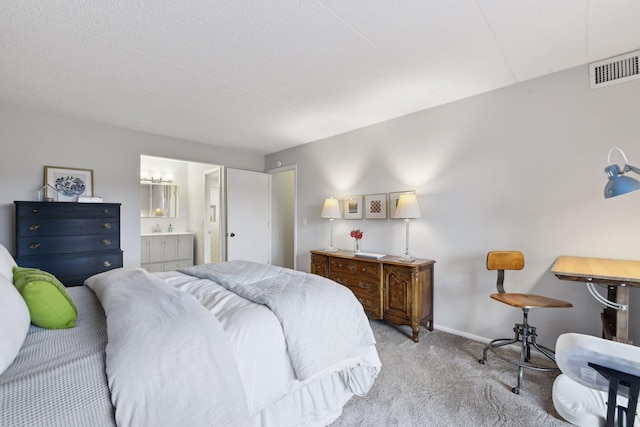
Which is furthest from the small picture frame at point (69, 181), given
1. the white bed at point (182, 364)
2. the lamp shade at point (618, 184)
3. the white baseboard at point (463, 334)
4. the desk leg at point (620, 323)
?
the desk leg at point (620, 323)

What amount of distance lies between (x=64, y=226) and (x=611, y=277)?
449 centimetres

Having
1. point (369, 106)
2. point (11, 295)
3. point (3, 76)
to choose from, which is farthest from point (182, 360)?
point (3, 76)

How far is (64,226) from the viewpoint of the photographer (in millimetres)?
2891

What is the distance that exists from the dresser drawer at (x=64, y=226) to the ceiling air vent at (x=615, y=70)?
477 cm

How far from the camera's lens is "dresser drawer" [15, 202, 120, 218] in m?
2.71

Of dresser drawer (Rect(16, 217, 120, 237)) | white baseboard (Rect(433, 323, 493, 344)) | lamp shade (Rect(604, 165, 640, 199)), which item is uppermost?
lamp shade (Rect(604, 165, 640, 199))

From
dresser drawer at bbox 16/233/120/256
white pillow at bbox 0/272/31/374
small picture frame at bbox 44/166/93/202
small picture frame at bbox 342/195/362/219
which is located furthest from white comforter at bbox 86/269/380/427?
small picture frame at bbox 342/195/362/219

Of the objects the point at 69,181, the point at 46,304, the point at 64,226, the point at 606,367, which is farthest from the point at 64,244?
the point at 606,367

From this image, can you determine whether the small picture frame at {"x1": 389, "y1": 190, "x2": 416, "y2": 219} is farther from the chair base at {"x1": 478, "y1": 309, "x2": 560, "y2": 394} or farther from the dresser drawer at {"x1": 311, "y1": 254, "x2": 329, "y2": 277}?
the chair base at {"x1": 478, "y1": 309, "x2": 560, "y2": 394}

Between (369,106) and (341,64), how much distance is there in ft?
2.94

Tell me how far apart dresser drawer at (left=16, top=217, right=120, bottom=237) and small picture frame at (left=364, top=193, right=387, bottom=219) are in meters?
3.00

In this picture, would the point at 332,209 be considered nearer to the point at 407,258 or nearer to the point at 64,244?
the point at 407,258

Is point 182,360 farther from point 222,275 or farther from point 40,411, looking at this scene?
point 222,275

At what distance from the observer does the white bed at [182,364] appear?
87cm
